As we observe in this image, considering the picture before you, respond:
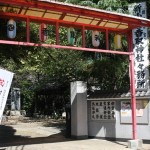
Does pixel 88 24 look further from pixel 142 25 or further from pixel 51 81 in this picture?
pixel 51 81

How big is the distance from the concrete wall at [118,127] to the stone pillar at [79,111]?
26 cm

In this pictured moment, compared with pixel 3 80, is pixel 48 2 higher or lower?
higher

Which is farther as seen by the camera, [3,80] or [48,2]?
[48,2]

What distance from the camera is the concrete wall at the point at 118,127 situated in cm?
1520

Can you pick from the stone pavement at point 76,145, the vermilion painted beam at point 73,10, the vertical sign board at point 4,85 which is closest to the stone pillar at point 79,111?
the stone pavement at point 76,145

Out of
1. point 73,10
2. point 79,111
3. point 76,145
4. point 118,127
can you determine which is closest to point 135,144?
point 118,127

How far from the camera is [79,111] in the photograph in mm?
17234

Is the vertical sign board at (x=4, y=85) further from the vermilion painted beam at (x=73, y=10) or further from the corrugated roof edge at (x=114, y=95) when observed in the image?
the corrugated roof edge at (x=114, y=95)

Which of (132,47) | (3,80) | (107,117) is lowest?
(107,117)

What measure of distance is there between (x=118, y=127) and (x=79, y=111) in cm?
212

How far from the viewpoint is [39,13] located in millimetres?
13242

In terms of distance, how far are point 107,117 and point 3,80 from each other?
748 cm

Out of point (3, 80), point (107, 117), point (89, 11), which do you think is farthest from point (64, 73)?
point (3, 80)

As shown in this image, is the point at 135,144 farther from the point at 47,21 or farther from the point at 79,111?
the point at 47,21
